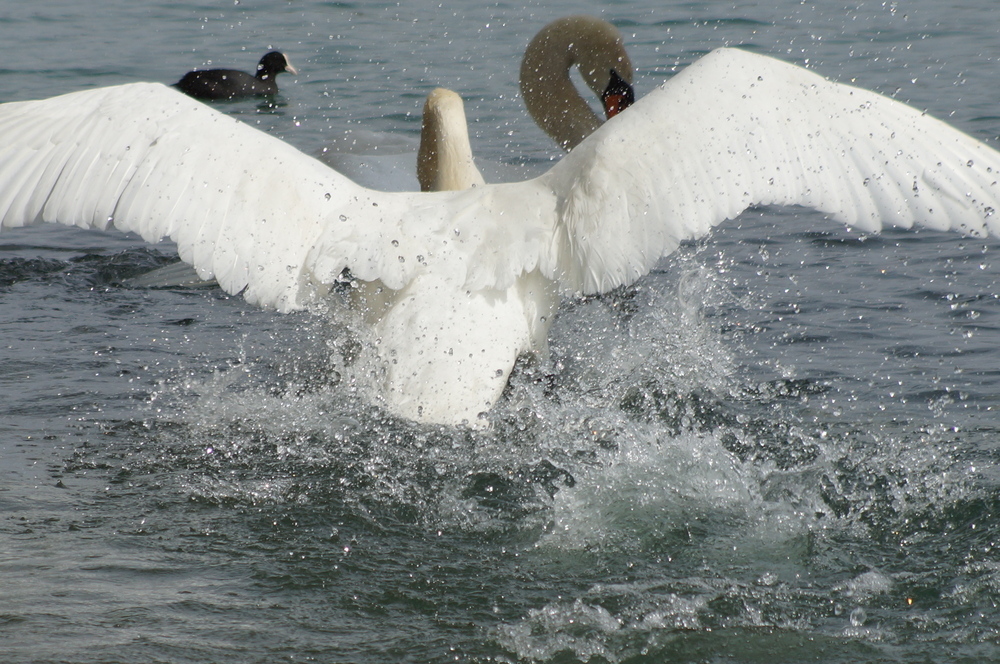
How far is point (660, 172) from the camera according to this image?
4.30m

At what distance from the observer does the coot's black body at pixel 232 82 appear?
432 inches

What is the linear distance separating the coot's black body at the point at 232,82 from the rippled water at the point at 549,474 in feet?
12.0

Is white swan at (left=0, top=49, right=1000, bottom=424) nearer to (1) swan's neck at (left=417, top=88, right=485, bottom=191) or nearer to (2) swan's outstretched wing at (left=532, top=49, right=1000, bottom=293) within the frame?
(2) swan's outstretched wing at (left=532, top=49, right=1000, bottom=293)

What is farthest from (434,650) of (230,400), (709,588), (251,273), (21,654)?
(230,400)

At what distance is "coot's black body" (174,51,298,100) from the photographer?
1098cm

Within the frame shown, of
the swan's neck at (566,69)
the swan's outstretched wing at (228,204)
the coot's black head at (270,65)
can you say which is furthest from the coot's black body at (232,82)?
the swan's outstretched wing at (228,204)

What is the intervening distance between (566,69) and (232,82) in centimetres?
388

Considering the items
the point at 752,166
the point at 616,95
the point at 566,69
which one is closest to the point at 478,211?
the point at 752,166

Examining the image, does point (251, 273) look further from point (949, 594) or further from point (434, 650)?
point (949, 594)

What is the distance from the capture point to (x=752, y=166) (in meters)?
4.28

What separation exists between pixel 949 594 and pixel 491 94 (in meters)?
8.05

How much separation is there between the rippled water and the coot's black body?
3661 mm

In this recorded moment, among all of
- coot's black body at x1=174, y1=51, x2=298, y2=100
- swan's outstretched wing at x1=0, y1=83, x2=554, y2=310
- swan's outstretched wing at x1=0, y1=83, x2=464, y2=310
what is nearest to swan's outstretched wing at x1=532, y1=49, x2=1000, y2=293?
swan's outstretched wing at x1=0, y1=83, x2=554, y2=310

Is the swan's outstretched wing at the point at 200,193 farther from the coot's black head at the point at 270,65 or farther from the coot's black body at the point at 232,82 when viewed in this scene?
the coot's black head at the point at 270,65
